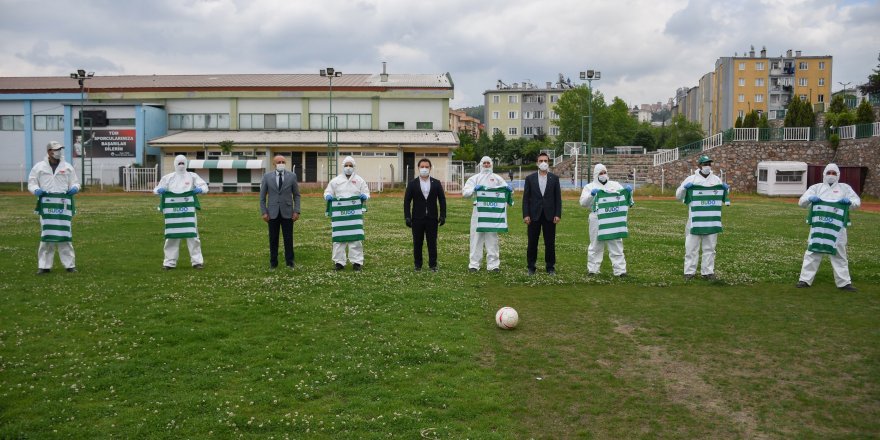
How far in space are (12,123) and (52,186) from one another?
5749cm

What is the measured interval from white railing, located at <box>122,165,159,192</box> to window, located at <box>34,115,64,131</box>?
15.0m

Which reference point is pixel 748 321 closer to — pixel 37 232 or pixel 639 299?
pixel 639 299

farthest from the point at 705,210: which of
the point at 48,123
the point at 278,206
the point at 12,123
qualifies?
the point at 12,123

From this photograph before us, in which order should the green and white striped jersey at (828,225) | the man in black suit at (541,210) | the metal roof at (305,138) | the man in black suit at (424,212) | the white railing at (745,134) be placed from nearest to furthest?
the green and white striped jersey at (828,225)
the man in black suit at (541,210)
the man in black suit at (424,212)
the white railing at (745,134)
the metal roof at (305,138)

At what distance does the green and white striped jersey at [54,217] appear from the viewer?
13.4 m

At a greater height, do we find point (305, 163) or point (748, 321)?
point (305, 163)

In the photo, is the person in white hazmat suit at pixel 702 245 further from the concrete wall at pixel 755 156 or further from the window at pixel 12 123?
the window at pixel 12 123

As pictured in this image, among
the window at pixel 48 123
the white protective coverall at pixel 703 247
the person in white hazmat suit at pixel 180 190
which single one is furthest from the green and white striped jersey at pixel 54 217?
the window at pixel 48 123

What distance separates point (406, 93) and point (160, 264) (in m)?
49.1

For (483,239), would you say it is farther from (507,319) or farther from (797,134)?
(797,134)

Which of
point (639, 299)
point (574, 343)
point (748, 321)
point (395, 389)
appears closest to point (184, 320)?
Result: point (395, 389)

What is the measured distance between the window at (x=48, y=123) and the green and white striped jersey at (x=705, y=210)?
61.6m

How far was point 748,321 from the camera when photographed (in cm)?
1003

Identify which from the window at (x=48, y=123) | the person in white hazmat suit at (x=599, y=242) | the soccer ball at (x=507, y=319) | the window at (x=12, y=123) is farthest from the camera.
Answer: the window at (x=12, y=123)
